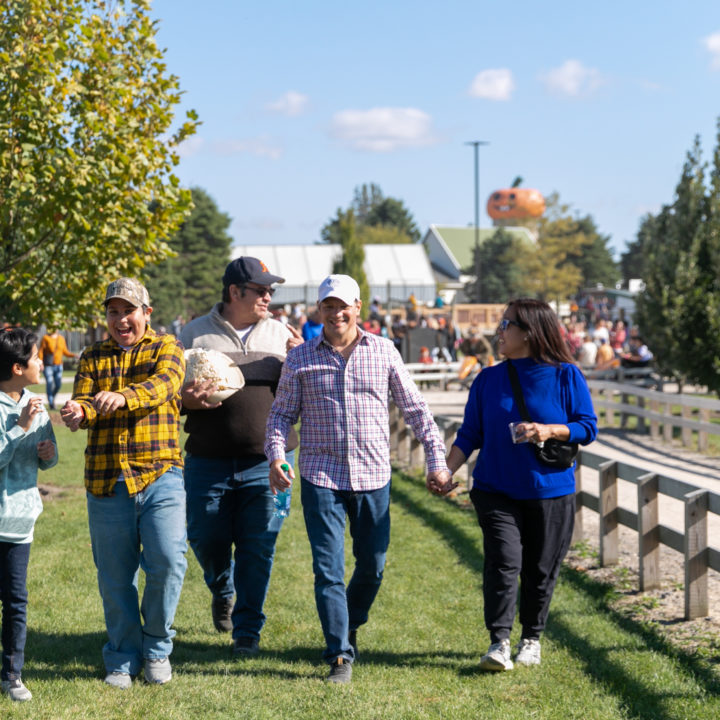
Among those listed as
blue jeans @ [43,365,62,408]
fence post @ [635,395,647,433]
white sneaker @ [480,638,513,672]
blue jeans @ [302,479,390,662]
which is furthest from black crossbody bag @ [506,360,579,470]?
blue jeans @ [43,365,62,408]

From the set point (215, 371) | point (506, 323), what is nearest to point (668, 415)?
point (506, 323)

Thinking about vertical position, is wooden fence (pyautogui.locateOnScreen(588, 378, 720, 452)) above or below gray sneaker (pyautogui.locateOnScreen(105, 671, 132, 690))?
above

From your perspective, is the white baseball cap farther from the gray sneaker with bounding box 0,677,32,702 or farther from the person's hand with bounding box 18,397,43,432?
the gray sneaker with bounding box 0,677,32,702

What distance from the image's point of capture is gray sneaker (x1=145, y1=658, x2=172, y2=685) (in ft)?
16.2

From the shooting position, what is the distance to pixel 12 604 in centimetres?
471

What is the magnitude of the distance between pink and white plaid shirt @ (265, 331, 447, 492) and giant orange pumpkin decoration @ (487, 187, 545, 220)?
12440 cm

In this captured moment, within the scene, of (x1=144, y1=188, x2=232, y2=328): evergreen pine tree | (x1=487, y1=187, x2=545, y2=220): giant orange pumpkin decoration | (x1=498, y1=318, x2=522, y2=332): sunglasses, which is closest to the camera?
(x1=498, y1=318, x2=522, y2=332): sunglasses

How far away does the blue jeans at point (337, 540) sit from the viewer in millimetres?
4980

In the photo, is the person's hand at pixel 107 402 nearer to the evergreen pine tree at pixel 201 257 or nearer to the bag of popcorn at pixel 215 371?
the bag of popcorn at pixel 215 371

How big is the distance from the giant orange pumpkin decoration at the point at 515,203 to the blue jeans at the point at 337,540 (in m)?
125

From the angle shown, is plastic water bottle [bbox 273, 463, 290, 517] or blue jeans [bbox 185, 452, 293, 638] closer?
plastic water bottle [bbox 273, 463, 290, 517]

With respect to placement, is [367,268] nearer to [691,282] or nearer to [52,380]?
[52,380]

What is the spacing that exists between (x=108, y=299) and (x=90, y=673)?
191 cm

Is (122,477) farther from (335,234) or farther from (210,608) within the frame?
(335,234)
